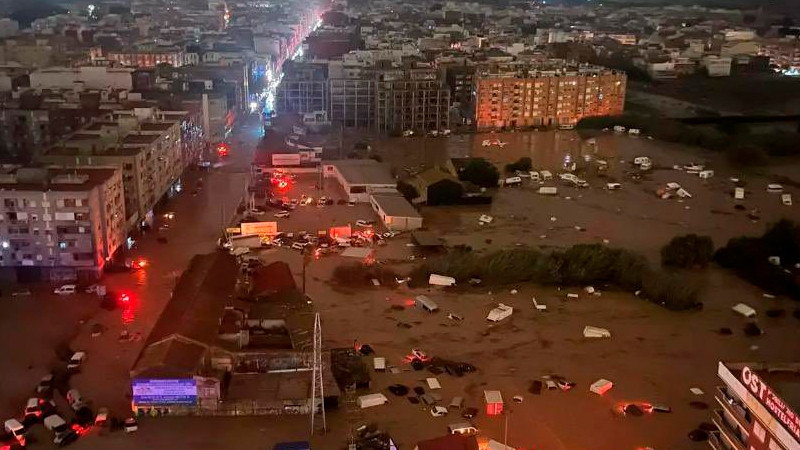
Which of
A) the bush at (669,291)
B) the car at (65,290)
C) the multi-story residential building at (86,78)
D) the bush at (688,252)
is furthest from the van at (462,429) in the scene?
the multi-story residential building at (86,78)

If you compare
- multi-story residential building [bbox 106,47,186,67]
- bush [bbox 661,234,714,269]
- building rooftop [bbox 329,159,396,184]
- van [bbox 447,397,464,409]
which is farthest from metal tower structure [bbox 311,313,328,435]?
multi-story residential building [bbox 106,47,186,67]

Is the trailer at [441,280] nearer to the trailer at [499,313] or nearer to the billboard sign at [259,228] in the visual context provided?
the trailer at [499,313]

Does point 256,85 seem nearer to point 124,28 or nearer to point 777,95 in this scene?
point 124,28

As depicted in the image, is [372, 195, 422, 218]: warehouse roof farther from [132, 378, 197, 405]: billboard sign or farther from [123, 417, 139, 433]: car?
[123, 417, 139, 433]: car

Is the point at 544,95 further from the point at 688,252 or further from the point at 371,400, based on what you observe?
the point at 371,400

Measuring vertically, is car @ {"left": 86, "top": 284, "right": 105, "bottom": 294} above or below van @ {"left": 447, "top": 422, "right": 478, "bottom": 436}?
above

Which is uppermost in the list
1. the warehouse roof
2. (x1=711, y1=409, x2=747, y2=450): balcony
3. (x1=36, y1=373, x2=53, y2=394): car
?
(x1=711, y1=409, x2=747, y2=450): balcony
